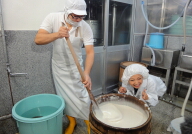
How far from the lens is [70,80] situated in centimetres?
157

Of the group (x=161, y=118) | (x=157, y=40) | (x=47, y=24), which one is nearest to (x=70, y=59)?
(x=47, y=24)

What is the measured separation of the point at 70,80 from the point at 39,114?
1.76 feet

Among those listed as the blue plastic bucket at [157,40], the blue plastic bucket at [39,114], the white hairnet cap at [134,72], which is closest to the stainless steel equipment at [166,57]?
the blue plastic bucket at [157,40]

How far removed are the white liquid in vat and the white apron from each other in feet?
1.32

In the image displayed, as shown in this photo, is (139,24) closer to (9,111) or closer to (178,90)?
(178,90)

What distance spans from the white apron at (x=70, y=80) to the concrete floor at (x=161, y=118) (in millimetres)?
347

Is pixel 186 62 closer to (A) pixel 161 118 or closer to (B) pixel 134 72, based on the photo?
(A) pixel 161 118

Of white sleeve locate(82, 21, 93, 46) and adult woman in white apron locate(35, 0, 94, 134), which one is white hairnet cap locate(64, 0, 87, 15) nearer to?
adult woman in white apron locate(35, 0, 94, 134)

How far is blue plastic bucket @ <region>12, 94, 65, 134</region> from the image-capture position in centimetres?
121

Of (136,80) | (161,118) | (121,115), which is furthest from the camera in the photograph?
(161,118)

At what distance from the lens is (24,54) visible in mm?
1623

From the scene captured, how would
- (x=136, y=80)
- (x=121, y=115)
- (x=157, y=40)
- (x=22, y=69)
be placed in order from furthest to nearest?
(x=157, y=40)
(x=22, y=69)
(x=136, y=80)
(x=121, y=115)

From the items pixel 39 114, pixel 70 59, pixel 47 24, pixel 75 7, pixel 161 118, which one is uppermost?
pixel 75 7

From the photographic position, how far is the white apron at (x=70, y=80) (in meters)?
1.53
